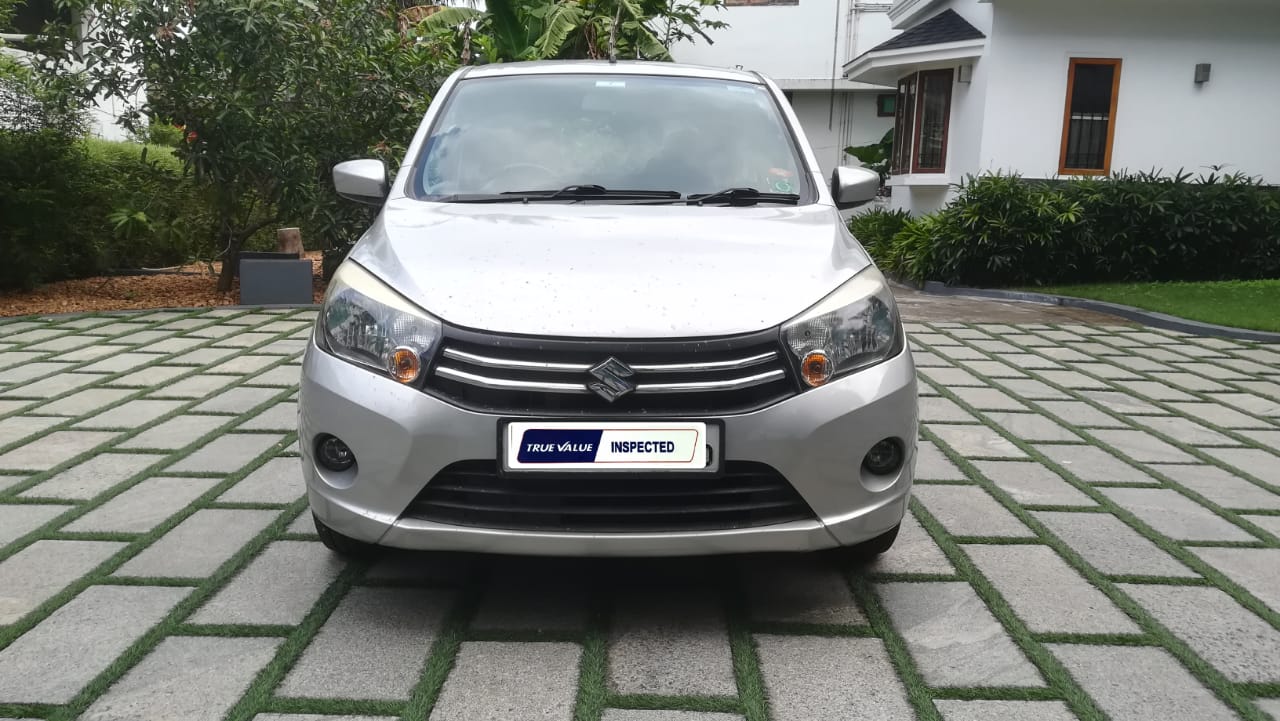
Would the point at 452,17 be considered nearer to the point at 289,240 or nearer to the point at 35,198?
the point at 289,240

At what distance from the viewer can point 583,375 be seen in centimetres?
261

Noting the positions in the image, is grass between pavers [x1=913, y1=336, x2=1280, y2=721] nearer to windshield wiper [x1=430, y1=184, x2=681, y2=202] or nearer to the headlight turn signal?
windshield wiper [x1=430, y1=184, x2=681, y2=202]

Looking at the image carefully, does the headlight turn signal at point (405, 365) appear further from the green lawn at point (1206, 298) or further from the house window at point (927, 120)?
the house window at point (927, 120)

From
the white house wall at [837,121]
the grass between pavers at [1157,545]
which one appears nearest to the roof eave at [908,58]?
the white house wall at [837,121]

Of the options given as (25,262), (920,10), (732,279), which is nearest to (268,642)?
(732,279)

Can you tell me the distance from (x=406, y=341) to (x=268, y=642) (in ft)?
2.96

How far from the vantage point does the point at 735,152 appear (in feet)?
12.6

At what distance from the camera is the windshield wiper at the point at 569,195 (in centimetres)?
356

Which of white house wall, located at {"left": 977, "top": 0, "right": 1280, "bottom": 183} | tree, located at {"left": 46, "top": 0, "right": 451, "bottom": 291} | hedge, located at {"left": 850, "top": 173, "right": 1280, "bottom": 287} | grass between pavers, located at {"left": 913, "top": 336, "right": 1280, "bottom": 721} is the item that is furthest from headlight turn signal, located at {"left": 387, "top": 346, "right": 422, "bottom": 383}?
white house wall, located at {"left": 977, "top": 0, "right": 1280, "bottom": 183}

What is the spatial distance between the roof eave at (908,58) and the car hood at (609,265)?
12086mm

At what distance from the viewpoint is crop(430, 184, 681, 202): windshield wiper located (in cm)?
356

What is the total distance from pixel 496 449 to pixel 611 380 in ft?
1.10

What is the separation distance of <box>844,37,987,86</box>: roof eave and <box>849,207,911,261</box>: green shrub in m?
2.21

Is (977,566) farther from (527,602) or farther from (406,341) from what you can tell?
(406,341)
